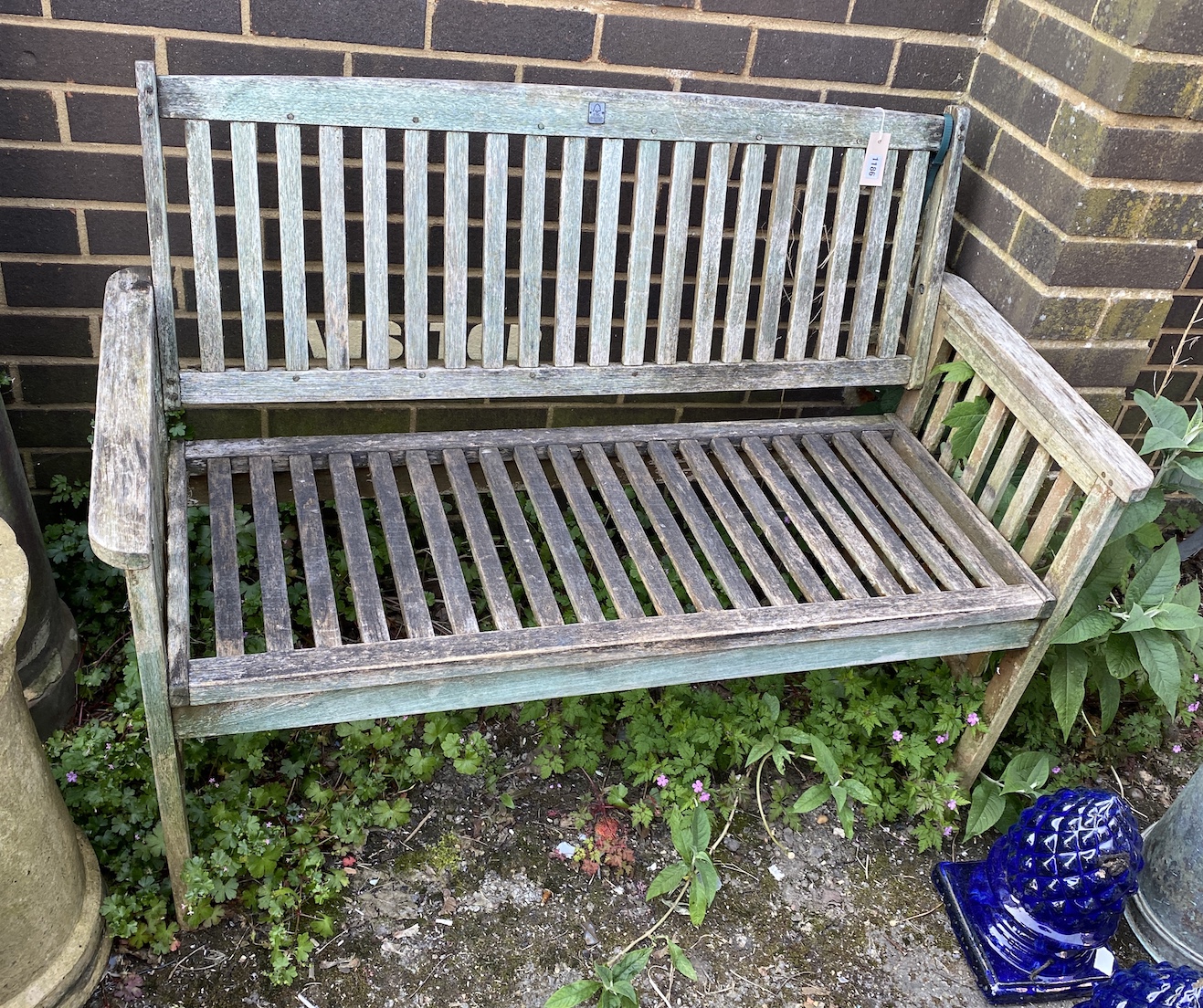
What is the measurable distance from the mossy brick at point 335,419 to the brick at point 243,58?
2.67ft

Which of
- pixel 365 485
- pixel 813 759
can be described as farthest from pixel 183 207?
pixel 813 759

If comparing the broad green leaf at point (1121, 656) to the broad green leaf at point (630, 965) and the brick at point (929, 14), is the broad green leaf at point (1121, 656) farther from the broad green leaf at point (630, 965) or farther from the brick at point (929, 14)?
the brick at point (929, 14)

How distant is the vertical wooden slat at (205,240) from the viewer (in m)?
1.99

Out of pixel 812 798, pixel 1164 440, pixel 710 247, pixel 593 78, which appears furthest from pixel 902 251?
pixel 812 798

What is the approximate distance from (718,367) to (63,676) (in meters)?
1.61

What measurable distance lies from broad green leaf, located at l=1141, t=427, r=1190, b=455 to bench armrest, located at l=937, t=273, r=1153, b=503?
5 cm

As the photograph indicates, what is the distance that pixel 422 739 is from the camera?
8.20ft

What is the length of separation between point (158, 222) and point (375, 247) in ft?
1.33

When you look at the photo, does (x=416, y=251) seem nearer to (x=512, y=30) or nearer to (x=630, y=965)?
(x=512, y=30)

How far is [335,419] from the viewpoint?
2.73 meters

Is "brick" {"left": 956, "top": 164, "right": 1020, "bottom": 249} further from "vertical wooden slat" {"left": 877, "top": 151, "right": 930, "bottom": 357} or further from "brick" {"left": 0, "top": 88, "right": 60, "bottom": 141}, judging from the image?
"brick" {"left": 0, "top": 88, "right": 60, "bottom": 141}

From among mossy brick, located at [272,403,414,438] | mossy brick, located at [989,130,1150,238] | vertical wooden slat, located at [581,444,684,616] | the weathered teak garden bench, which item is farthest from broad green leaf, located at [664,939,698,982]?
mossy brick, located at [989,130,1150,238]

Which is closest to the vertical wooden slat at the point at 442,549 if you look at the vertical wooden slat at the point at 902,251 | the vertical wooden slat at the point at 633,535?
the vertical wooden slat at the point at 633,535

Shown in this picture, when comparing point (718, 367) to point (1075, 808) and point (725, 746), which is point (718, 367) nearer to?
point (725, 746)
